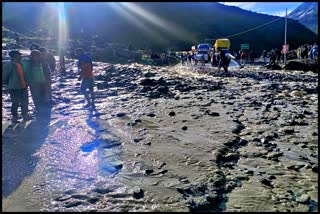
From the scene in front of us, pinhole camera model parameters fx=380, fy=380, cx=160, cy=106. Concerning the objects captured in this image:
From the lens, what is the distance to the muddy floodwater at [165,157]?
449cm

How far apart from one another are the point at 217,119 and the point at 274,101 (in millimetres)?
3183

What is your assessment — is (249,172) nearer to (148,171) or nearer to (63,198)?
(148,171)

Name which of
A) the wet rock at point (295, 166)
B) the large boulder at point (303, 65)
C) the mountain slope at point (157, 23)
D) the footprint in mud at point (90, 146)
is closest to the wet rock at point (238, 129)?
the wet rock at point (295, 166)

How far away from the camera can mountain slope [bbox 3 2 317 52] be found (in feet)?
232

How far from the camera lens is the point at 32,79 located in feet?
31.6

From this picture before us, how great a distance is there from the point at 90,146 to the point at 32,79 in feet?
12.3

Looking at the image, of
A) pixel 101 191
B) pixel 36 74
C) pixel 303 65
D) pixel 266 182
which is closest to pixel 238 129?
pixel 266 182

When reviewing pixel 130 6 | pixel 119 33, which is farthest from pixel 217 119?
pixel 130 6

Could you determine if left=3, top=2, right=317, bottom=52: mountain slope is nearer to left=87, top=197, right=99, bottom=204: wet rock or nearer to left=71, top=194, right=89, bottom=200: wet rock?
left=71, top=194, right=89, bottom=200: wet rock

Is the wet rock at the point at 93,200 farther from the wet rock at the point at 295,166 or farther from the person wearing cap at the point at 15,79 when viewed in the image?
the person wearing cap at the point at 15,79

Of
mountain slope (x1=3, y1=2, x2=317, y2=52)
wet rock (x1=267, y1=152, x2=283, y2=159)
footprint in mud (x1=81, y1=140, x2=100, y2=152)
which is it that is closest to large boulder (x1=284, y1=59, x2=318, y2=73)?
wet rock (x1=267, y1=152, x2=283, y2=159)

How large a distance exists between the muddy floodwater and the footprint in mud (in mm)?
17

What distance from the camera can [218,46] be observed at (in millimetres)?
38312

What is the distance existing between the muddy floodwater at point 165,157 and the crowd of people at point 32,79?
1.59 feet
